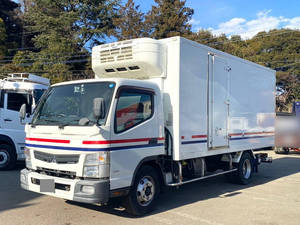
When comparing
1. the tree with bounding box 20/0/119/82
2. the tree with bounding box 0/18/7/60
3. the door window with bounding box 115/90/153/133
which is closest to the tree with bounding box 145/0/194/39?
the tree with bounding box 20/0/119/82

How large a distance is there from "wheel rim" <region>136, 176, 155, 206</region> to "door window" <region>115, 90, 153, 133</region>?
1112 millimetres

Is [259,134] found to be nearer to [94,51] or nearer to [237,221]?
[237,221]

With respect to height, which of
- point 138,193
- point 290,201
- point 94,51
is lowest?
point 290,201

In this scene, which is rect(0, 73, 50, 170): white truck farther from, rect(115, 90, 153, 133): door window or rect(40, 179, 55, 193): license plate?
rect(115, 90, 153, 133): door window

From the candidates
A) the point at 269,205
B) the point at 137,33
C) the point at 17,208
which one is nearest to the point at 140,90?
the point at 17,208

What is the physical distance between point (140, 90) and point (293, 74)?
37.4 meters

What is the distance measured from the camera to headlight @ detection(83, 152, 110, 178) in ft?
15.2

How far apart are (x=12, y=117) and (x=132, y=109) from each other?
5919 mm

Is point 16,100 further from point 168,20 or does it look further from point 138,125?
point 168,20

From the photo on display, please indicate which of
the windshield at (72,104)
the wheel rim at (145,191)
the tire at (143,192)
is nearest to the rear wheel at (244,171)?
the tire at (143,192)

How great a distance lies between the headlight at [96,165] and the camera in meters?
4.64

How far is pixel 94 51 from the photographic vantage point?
670cm

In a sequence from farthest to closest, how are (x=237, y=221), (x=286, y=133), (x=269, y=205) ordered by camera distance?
(x=286, y=133)
(x=269, y=205)
(x=237, y=221)

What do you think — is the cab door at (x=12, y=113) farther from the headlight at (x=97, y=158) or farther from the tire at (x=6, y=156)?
the headlight at (x=97, y=158)
